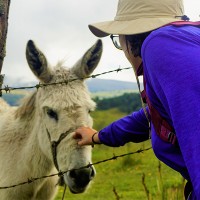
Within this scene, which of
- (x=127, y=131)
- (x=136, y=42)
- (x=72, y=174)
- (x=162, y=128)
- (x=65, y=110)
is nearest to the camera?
(x=162, y=128)

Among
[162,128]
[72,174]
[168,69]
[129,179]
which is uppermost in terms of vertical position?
[168,69]

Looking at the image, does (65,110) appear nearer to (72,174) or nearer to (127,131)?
(72,174)

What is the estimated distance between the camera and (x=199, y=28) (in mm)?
1724

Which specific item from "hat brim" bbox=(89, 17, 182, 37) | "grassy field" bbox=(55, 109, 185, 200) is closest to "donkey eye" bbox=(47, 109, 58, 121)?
"hat brim" bbox=(89, 17, 182, 37)

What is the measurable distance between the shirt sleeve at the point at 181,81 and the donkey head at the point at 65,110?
2223 mm

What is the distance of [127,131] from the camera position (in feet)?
9.55

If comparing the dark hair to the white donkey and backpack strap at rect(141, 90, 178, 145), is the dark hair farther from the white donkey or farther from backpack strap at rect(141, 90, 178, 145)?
the white donkey

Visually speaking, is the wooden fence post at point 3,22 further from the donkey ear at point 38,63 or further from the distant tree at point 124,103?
the distant tree at point 124,103

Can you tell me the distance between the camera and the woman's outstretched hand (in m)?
3.22

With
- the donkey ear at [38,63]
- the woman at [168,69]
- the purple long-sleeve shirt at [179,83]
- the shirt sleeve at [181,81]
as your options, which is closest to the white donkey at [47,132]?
the donkey ear at [38,63]

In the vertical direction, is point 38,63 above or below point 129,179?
above

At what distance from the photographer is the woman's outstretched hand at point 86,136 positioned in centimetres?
322

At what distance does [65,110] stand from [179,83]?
2.60 metres

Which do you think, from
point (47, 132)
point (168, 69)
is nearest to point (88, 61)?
point (47, 132)
